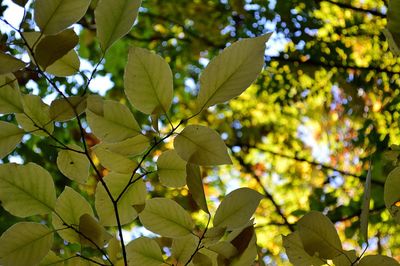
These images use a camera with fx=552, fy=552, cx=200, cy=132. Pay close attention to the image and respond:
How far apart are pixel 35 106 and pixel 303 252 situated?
0.32 metres

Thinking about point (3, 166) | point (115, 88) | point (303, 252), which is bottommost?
point (115, 88)

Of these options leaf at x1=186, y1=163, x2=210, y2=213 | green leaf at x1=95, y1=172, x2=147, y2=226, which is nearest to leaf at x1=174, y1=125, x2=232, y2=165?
leaf at x1=186, y1=163, x2=210, y2=213

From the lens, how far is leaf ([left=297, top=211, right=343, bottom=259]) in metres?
0.53

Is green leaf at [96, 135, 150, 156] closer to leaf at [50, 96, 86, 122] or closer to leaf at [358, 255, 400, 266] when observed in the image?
leaf at [50, 96, 86, 122]

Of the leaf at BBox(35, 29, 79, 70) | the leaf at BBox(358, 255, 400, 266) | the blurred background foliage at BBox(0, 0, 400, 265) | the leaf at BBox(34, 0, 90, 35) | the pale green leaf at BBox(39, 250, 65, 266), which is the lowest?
the blurred background foliage at BBox(0, 0, 400, 265)

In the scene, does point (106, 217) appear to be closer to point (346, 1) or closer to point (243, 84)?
point (243, 84)

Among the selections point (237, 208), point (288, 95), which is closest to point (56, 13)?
point (237, 208)

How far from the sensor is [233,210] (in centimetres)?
54

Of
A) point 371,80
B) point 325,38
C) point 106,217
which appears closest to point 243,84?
point 106,217

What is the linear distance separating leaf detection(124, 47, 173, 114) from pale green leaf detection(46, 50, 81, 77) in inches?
3.6

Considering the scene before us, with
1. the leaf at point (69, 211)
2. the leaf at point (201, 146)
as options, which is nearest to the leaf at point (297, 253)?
the leaf at point (201, 146)

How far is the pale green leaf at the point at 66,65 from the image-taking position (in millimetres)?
575

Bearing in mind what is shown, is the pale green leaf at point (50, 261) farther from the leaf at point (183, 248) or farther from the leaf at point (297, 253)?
the leaf at point (297, 253)

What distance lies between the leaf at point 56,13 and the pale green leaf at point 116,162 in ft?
0.51
